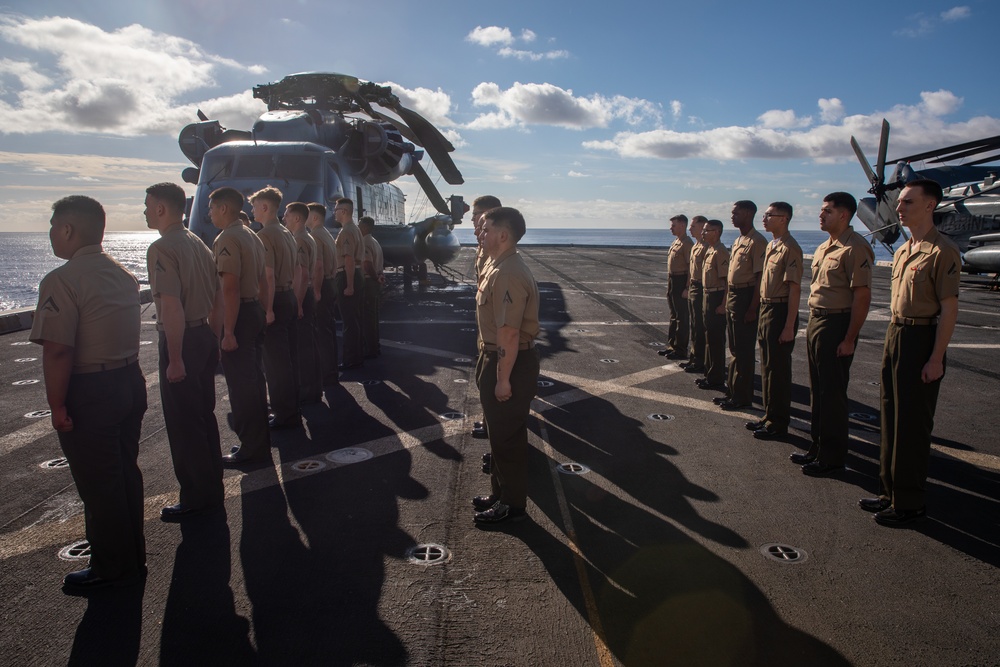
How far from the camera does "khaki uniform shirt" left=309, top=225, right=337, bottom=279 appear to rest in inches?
290

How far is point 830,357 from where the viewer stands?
486 centimetres

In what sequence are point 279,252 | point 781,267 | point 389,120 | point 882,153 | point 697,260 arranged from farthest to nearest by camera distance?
point 882,153
point 389,120
point 697,260
point 279,252
point 781,267

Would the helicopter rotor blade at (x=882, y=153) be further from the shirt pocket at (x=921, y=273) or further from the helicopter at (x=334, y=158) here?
the shirt pocket at (x=921, y=273)

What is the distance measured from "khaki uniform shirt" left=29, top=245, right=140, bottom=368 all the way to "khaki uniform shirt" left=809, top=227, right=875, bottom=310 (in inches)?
183

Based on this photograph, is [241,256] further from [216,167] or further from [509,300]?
[216,167]

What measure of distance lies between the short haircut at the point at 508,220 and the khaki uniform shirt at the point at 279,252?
8.95 ft

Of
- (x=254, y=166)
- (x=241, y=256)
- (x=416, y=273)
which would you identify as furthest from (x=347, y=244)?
(x=416, y=273)

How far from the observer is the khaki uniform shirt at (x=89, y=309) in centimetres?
298

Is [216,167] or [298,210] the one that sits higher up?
[216,167]

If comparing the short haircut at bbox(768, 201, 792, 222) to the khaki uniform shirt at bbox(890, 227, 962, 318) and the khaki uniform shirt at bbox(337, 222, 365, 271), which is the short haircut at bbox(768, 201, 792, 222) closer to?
the khaki uniform shirt at bbox(890, 227, 962, 318)

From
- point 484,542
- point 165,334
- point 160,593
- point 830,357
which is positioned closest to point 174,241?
point 165,334

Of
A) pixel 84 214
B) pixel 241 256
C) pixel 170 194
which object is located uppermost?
pixel 170 194

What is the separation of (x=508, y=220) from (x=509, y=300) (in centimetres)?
50

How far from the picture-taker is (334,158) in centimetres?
1335
